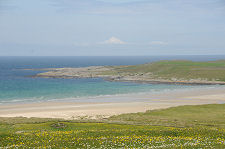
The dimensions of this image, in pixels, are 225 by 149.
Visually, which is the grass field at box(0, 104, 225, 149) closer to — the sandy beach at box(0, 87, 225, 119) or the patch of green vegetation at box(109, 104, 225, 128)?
the patch of green vegetation at box(109, 104, 225, 128)

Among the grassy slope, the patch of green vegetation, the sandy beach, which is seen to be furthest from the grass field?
the grassy slope

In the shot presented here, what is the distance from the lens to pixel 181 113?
44.4 metres

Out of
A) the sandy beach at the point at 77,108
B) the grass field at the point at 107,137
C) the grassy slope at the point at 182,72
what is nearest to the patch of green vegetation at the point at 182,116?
the grass field at the point at 107,137

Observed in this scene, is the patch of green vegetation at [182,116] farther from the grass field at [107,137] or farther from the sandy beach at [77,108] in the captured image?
the sandy beach at [77,108]

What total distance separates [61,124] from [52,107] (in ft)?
80.2

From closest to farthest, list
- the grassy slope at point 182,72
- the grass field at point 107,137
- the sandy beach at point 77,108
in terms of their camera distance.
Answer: the grass field at point 107,137 → the sandy beach at point 77,108 → the grassy slope at point 182,72

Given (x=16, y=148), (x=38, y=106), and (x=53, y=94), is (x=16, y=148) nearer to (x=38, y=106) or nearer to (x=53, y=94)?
(x=38, y=106)

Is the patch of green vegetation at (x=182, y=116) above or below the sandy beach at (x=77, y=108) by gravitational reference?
above

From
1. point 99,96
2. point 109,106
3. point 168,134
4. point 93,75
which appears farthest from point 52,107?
point 93,75

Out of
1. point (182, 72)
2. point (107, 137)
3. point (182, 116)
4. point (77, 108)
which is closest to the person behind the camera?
point (107, 137)

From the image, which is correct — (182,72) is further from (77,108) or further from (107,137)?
(107,137)

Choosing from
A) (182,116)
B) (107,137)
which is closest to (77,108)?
(182,116)

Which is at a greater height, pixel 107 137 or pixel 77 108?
pixel 107 137

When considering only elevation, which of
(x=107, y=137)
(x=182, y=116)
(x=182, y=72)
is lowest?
(x=182, y=116)
